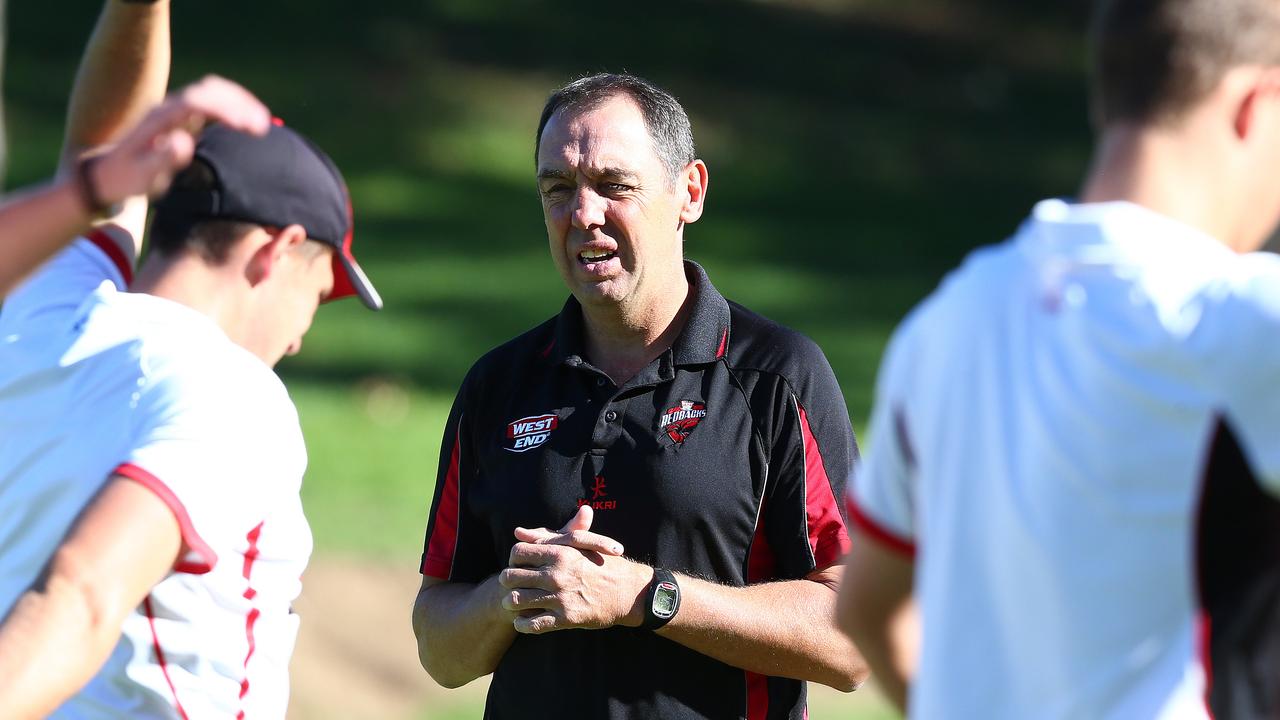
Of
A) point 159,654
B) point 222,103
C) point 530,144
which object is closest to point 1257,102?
point 222,103

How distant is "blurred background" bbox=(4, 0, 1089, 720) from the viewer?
13.2 metres

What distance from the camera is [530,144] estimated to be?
18.9 metres

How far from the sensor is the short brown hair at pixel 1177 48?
219 centimetres

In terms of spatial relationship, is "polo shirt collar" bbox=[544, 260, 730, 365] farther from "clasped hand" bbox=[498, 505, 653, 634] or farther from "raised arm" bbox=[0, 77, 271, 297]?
"raised arm" bbox=[0, 77, 271, 297]

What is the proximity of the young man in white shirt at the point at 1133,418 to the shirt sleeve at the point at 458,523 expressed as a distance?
179cm

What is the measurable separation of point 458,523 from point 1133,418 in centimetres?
215

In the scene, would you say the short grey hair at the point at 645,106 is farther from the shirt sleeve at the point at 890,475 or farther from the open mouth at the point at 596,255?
the shirt sleeve at the point at 890,475

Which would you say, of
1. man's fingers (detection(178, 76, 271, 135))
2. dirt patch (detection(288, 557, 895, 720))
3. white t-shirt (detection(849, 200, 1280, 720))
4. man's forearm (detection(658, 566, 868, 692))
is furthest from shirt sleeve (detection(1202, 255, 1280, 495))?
dirt patch (detection(288, 557, 895, 720))

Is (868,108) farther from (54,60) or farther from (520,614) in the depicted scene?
(520,614)

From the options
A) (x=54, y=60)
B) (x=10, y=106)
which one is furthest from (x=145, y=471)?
(x=54, y=60)

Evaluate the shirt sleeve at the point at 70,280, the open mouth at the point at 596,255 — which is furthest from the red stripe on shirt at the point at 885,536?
A: the shirt sleeve at the point at 70,280

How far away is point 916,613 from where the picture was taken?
2637 millimetres

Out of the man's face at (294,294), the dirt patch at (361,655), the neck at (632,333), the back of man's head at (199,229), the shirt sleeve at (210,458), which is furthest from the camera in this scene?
the dirt patch at (361,655)

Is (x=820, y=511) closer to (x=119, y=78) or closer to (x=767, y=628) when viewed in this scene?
(x=767, y=628)
